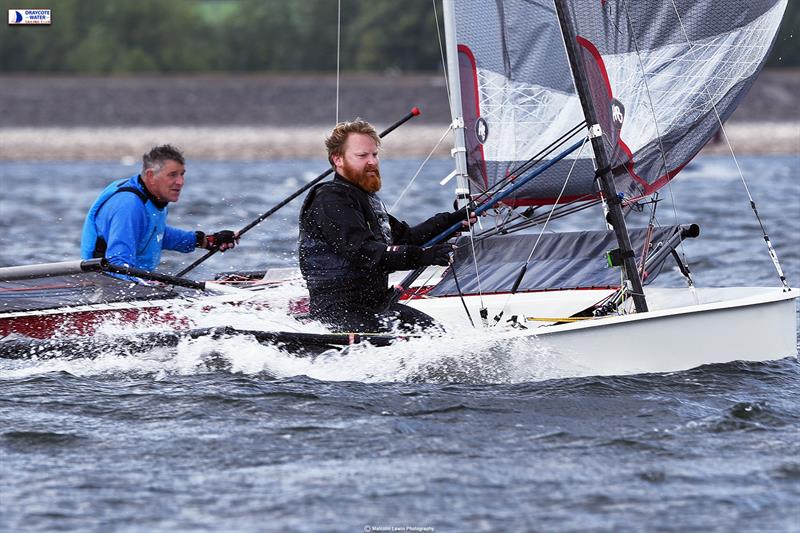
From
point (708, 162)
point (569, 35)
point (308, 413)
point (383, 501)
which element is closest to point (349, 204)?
point (308, 413)

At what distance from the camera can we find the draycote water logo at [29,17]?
25.8 feet

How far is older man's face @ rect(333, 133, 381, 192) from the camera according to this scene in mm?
5871

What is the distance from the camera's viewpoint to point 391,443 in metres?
5.06

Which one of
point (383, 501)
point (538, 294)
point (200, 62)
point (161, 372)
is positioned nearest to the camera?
point (383, 501)

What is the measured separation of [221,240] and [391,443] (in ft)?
9.08

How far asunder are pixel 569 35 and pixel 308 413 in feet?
7.15

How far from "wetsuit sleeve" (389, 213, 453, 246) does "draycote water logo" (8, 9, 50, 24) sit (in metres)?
2.77

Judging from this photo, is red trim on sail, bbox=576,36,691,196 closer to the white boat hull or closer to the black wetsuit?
the white boat hull

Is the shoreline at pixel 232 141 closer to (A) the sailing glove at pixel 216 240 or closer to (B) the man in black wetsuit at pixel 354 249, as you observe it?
(A) the sailing glove at pixel 216 240

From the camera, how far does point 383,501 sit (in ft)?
14.4

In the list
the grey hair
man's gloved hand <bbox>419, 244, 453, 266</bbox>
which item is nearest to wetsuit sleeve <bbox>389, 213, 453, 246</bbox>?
man's gloved hand <bbox>419, 244, 453, 266</bbox>

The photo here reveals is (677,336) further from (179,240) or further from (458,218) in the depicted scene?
(179,240)

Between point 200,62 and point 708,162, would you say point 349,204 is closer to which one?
point 708,162

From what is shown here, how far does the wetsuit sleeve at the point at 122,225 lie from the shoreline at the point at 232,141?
27.4 meters
